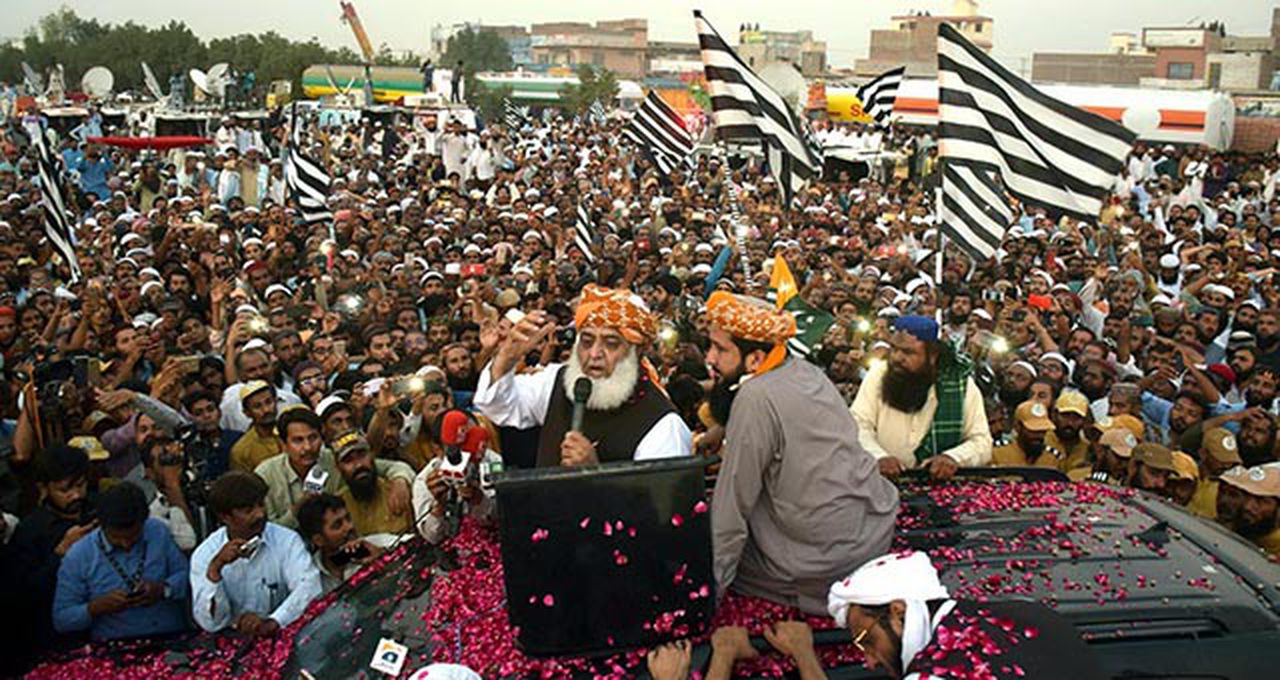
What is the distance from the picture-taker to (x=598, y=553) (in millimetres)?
3158

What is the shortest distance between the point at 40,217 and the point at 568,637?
15.8 meters

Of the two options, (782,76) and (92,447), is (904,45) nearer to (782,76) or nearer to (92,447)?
(782,76)

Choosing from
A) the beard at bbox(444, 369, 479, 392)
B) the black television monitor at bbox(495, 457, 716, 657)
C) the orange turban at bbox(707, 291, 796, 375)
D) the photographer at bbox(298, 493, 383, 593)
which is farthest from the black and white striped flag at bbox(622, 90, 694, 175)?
the black television monitor at bbox(495, 457, 716, 657)

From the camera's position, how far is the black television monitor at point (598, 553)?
10.3 feet

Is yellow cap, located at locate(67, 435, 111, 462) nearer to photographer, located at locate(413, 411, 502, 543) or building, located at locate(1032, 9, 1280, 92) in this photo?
photographer, located at locate(413, 411, 502, 543)

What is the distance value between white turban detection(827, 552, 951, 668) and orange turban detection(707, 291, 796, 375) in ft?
2.76

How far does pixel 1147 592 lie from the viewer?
3.43 m

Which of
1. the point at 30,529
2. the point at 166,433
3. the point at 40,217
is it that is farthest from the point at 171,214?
the point at 30,529

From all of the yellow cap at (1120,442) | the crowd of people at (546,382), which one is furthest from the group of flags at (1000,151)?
the yellow cap at (1120,442)

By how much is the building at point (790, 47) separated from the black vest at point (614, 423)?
77.4 metres

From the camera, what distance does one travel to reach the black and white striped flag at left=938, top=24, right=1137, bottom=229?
762 centimetres

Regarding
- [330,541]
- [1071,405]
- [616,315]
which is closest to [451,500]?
[616,315]

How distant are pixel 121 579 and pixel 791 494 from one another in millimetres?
3019

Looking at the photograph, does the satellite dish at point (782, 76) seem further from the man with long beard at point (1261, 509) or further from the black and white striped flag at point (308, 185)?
the man with long beard at point (1261, 509)
